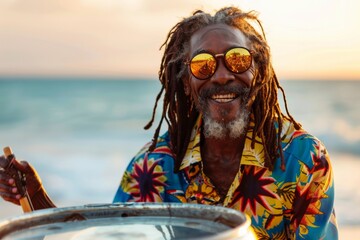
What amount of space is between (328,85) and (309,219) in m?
37.0

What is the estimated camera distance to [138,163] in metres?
3.31

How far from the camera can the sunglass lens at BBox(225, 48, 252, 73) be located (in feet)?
9.73

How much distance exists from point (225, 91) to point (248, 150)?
250 millimetres

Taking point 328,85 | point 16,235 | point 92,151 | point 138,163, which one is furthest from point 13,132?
point 328,85

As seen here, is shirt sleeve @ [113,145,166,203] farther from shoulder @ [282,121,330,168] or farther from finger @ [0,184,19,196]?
finger @ [0,184,19,196]

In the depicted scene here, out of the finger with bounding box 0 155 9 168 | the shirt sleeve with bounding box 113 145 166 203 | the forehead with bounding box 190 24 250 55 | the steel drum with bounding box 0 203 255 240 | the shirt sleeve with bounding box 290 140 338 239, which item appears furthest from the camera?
the shirt sleeve with bounding box 113 145 166 203

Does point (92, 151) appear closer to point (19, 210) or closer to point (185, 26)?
point (19, 210)

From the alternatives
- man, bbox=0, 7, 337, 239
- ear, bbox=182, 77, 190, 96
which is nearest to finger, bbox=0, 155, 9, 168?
man, bbox=0, 7, 337, 239

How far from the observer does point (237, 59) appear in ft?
9.76

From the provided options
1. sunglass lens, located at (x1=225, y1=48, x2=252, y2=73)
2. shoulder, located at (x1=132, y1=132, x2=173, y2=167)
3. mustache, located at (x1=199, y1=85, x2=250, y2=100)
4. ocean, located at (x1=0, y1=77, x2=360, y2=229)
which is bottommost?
ocean, located at (x1=0, y1=77, x2=360, y2=229)

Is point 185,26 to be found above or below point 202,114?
above

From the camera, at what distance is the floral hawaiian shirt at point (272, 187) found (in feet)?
9.68

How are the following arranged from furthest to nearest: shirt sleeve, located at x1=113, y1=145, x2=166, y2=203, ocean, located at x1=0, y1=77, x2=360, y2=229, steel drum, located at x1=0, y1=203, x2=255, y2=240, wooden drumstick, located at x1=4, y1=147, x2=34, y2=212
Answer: ocean, located at x1=0, y1=77, x2=360, y2=229 < shirt sleeve, located at x1=113, y1=145, x2=166, y2=203 < wooden drumstick, located at x1=4, y1=147, x2=34, y2=212 < steel drum, located at x1=0, y1=203, x2=255, y2=240

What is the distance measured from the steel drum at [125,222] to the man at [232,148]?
0.86 meters
